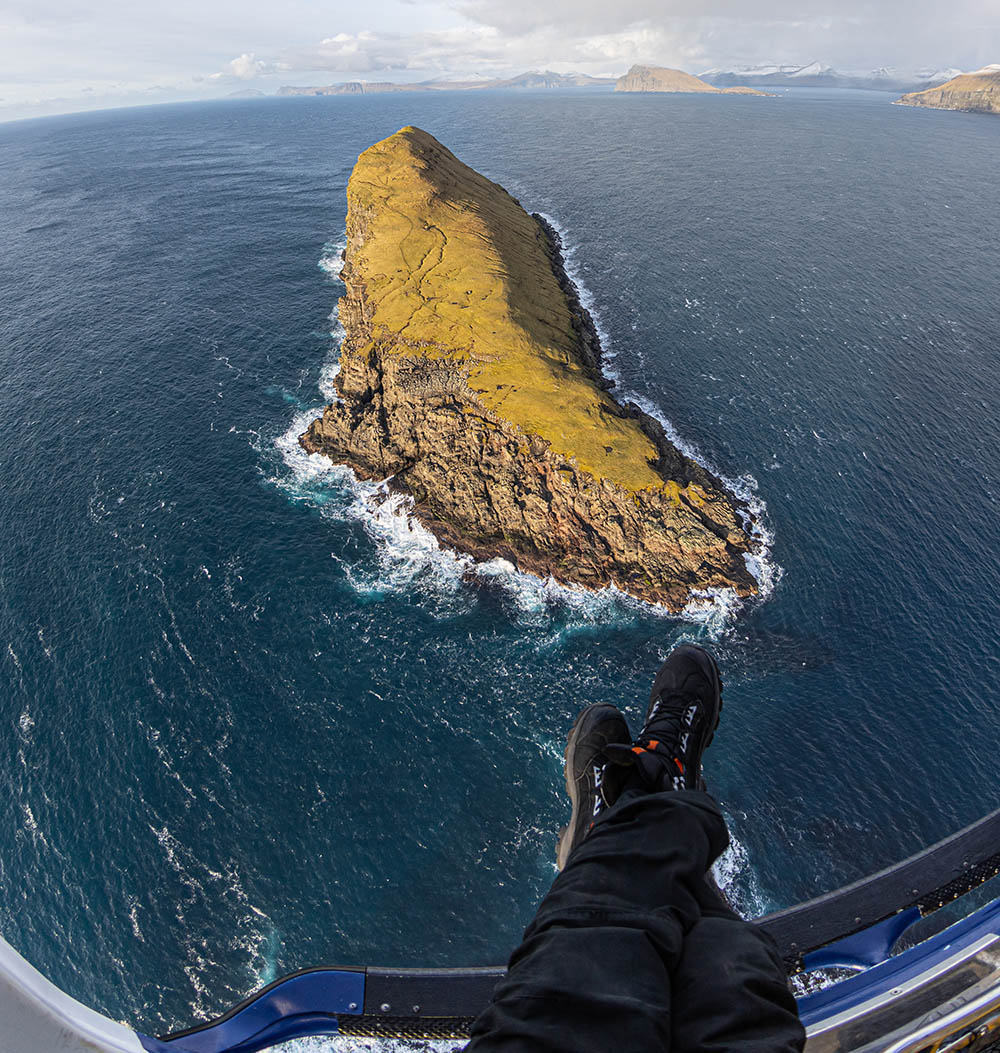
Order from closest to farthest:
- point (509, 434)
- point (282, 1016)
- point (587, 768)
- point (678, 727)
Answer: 1. point (587, 768)
2. point (678, 727)
3. point (282, 1016)
4. point (509, 434)

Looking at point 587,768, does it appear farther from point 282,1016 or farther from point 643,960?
point 282,1016

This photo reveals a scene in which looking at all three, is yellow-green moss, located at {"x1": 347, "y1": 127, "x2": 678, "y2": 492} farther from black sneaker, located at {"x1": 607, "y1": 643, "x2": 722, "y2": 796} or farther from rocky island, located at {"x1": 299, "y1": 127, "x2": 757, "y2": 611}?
black sneaker, located at {"x1": 607, "y1": 643, "x2": 722, "y2": 796}

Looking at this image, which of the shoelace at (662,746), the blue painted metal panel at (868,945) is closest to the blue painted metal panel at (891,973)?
the shoelace at (662,746)

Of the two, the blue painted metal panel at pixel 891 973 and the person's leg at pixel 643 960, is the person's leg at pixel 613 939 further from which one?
the blue painted metal panel at pixel 891 973

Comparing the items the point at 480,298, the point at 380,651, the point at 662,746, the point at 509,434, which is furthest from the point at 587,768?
the point at 480,298

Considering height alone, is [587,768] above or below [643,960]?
below

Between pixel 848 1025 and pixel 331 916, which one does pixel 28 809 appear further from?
pixel 848 1025
